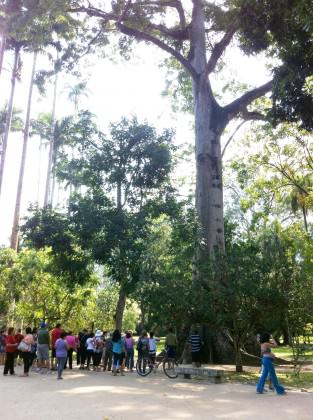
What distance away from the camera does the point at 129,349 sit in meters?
15.4

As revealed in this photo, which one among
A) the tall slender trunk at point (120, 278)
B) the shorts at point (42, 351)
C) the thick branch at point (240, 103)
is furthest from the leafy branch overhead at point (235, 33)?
the shorts at point (42, 351)

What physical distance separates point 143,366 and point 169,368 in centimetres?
83

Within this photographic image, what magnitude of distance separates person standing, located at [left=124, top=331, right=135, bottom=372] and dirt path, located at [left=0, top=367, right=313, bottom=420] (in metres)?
3.20

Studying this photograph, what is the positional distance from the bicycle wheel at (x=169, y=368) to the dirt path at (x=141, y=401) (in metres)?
1.31

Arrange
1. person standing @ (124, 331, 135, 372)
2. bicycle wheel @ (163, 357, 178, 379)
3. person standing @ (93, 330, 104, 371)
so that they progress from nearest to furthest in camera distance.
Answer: bicycle wheel @ (163, 357, 178, 379) → person standing @ (124, 331, 135, 372) → person standing @ (93, 330, 104, 371)

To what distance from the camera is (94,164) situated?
19.4 meters

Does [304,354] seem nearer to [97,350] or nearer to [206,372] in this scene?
[206,372]

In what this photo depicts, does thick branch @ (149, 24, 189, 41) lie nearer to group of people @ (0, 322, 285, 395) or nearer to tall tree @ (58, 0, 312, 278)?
tall tree @ (58, 0, 312, 278)

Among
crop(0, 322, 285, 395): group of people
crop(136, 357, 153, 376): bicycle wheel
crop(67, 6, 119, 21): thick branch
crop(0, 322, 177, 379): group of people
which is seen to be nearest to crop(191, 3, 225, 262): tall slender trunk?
crop(67, 6, 119, 21): thick branch

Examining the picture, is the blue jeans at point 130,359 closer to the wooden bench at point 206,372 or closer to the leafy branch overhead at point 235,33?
the wooden bench at point 206,372

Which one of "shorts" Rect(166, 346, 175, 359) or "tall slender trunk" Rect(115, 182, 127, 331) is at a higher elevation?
"tall slender trunk" Rect(115, 182, 127, 331)

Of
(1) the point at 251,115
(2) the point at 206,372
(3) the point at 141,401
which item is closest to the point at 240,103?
(1) the point at 251,115

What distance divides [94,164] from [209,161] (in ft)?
16.6

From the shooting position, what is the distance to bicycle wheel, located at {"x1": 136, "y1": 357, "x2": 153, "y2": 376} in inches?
543
